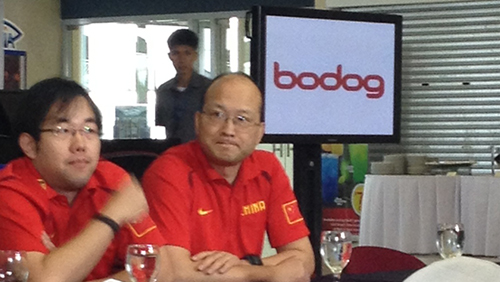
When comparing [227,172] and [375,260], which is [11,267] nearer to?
[227,172]

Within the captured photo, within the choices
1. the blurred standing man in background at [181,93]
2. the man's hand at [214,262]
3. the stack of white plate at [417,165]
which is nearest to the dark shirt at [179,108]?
the blurred standing man in background at [181,93]

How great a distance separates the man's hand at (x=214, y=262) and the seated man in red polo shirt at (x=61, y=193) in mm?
270

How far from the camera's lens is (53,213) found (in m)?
2.22

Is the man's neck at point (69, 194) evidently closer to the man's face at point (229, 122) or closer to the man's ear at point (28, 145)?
the man's ear at point (28, 145)

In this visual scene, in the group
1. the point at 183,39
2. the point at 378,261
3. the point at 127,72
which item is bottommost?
the point at 378,261

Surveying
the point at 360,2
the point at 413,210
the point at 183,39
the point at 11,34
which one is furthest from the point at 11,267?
the point at 11,34

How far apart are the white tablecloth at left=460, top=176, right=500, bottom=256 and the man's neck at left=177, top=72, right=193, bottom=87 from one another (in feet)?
6.50

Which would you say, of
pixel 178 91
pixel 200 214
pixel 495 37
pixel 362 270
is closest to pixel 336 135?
pixel 362 270

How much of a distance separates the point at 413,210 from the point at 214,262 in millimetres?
3853

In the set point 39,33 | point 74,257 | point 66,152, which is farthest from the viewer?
point 39,33

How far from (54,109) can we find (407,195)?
430cm

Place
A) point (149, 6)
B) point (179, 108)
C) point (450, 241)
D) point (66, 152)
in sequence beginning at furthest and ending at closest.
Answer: point (149, 6), point (179, 108), point (450, 241), point (66, 152)

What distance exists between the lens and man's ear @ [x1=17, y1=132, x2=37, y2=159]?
87.1 inches

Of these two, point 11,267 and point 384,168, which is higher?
point 11,267
